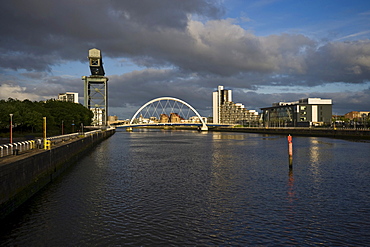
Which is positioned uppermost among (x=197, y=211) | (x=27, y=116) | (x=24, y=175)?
(x=27, y=116)

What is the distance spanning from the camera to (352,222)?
1603 cm

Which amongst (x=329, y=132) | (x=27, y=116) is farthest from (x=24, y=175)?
(x=329, y=132)

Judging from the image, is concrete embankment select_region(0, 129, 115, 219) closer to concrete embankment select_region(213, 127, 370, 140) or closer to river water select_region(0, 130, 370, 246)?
river water select_region(0, 130, 370, 246)

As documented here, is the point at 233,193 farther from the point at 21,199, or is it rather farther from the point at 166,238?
the point at 21,199

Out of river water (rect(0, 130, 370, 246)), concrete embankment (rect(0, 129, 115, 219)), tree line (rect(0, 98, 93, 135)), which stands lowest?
river water (rect(0, 130, 370, 246))

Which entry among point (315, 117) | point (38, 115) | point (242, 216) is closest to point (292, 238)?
point (242, 216)

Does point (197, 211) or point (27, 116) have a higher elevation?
point (27, 116)

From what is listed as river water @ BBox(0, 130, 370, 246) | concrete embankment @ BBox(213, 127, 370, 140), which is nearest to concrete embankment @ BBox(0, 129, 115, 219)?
river water @ BBox(0, 130, 370, 246)

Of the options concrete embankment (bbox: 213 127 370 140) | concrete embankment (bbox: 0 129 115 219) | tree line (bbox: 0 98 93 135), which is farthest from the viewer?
concrete embankment (bbox: 213 127 370 140)

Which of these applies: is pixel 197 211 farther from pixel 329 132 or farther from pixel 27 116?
pixel 329 132

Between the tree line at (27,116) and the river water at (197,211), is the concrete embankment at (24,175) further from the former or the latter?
the tree line at (27,116)

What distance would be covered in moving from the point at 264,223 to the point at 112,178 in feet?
55.1

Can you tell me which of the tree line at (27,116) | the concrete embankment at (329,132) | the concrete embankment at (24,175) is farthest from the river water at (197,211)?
the concrete embankment at (329,132)

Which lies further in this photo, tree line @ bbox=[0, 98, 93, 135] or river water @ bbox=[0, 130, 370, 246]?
tree line @ bbox=[0, 98, 93, 135]
